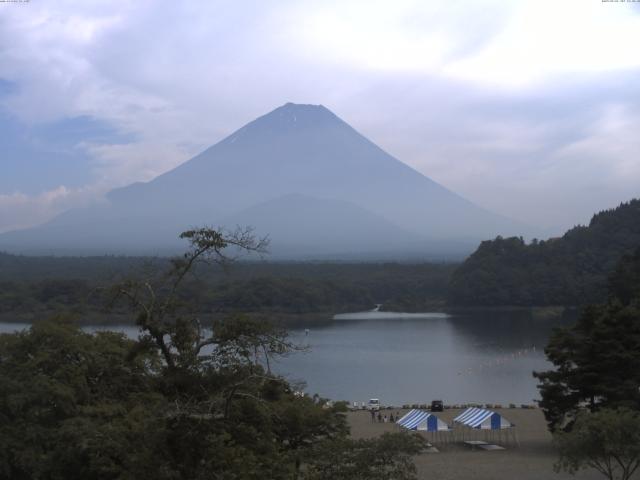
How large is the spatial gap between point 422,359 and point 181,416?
1875 centimetres

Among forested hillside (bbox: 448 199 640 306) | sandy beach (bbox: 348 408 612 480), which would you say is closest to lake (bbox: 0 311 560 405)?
sandy beach (bbox: 348 408 612 480)

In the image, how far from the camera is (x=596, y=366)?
32.9ft

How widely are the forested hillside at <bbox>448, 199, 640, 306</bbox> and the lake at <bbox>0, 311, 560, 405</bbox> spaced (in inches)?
191

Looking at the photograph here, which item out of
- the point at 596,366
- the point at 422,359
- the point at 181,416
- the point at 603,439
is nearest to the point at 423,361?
the point at 422,359

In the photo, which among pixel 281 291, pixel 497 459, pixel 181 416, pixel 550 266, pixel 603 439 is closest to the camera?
pixel 181 416

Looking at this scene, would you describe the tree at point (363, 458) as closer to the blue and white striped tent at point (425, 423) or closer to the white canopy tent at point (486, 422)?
the blue and white striped tent at point (425, 423)

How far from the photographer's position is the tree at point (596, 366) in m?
9.88

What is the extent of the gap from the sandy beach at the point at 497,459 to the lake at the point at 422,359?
203 centimetres

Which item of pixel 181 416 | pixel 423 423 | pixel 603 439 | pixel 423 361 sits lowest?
pixel 423 361

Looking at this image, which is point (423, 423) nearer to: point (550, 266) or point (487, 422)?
point (487, 422)

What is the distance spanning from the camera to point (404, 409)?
14109 millimetres

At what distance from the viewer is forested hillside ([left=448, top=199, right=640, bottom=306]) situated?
38594 mm

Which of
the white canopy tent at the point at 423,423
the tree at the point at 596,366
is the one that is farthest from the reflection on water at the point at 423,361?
the tree at the point at 596,366

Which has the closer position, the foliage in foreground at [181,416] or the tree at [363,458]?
the foliage in foreground at [181,416]
